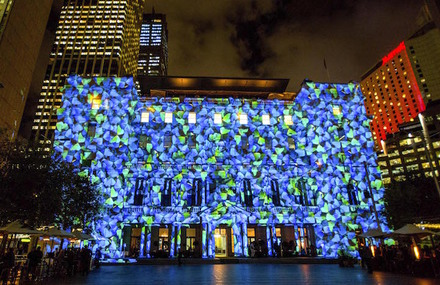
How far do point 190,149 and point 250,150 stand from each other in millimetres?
6960

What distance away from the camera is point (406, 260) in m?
17.8

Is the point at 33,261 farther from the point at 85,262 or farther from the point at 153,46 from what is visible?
the point at 153,46

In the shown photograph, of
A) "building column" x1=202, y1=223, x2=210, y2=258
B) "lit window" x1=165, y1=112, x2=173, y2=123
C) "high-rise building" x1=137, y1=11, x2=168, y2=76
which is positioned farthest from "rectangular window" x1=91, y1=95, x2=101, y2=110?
"high-rise building" x1=137, y1=11, x2=168, y2=76

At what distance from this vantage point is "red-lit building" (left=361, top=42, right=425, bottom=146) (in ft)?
414

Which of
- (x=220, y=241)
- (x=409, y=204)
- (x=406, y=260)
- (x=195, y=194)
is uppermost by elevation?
(x=195, y=194)

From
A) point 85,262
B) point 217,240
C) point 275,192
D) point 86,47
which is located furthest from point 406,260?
point 86,47

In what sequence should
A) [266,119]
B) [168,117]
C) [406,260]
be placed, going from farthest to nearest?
[266,119], [168,117], [406,260]

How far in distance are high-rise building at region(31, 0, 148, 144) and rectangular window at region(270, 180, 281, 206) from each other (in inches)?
3938

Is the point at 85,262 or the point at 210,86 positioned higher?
the point at 210,86

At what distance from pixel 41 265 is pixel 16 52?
177 feet

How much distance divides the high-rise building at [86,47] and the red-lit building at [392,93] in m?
115

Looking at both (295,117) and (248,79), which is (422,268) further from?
(248,79)

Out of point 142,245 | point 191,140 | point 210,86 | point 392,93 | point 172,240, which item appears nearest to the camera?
point 142,245

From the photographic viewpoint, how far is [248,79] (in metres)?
42.8
